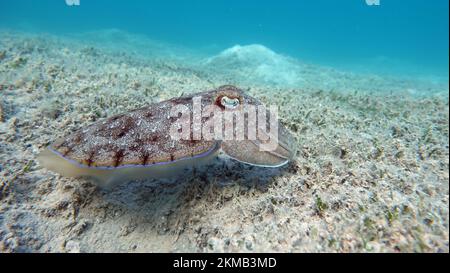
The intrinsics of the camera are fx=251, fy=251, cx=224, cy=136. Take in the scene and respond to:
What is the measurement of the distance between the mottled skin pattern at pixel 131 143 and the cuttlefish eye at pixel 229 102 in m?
0.39

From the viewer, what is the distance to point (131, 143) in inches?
99.0

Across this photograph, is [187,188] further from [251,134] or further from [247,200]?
[251,134]

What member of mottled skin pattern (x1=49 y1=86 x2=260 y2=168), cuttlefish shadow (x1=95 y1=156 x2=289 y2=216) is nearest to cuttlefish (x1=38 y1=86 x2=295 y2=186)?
mottled skin pattern (x1=49 y1=86 x2=260 y2=168)

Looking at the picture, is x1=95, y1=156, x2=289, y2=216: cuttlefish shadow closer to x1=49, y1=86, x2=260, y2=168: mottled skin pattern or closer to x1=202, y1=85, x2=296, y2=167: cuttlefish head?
x1=202, y1=85, x2=296, y2=167: cuttlefish head

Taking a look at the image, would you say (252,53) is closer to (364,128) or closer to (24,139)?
(364,128)

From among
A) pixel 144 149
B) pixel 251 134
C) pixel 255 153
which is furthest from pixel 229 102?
pixel 144 149

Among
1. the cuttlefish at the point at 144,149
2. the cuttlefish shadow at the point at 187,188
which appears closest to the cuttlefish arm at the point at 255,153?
the cuttlefish at the point at 144,149

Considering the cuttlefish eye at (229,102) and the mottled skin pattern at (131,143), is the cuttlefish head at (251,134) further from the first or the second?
the mottled skin pattern at (131,143)

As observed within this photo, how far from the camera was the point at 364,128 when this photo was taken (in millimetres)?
4996

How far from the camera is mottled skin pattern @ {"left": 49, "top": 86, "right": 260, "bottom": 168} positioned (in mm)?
2408

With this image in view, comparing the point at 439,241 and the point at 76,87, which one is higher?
the point at 76,87
